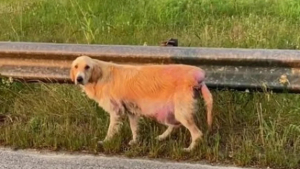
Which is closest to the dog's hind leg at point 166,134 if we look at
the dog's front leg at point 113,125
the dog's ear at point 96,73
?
the dog's front leg at point 113,125

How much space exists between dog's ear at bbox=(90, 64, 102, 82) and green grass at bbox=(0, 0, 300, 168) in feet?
1.34

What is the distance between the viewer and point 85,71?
500 cm

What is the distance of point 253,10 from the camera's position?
8281 mm

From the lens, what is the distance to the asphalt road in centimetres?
464

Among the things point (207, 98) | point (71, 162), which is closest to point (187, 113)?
point (207, 98)

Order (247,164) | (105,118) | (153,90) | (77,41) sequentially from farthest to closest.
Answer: (77,41) < (105,118) < (153,90) < (247,164)

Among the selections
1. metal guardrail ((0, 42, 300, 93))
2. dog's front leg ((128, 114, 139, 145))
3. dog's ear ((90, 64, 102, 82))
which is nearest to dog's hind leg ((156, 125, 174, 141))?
dog's front leg ((128, 114, 139, 145))

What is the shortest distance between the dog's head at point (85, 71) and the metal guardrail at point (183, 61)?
47 centimetres

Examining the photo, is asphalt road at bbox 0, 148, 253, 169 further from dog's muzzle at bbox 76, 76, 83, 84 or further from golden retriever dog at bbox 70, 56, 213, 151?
dog's muzzle at bbox 76, 76, 83, 84

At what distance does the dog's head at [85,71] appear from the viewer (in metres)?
4.98

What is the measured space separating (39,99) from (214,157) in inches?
67.7

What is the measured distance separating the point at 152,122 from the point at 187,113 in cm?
54

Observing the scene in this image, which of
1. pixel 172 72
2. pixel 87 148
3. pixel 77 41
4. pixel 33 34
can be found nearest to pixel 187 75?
pixel 172 72

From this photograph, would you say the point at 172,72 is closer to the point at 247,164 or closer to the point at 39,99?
the point at 247,164
